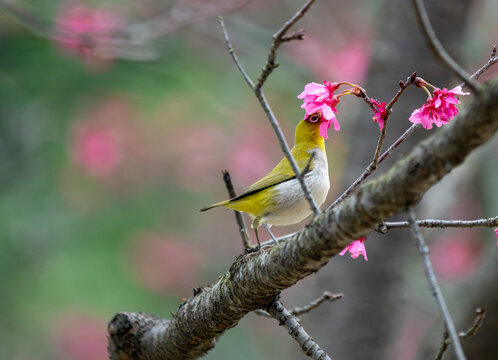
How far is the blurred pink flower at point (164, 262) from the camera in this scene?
8094 millimetres

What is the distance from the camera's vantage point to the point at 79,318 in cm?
773

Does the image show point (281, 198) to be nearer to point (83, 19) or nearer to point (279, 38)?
point (279, 38)

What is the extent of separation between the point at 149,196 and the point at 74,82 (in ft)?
6.29

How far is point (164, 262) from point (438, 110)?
6672mm

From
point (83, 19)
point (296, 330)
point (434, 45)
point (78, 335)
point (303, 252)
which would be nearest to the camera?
point (434, 45)

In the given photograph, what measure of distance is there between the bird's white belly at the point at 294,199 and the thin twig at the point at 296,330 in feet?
3.05

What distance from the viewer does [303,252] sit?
5.79ft

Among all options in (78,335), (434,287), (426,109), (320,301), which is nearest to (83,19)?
(78,335)

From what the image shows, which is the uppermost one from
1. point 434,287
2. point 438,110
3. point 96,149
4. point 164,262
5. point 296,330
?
point 96,149

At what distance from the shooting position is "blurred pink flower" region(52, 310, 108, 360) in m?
7.74

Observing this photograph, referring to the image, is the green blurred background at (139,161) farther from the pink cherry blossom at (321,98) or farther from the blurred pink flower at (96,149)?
the pink cherry blossom at (321,98)

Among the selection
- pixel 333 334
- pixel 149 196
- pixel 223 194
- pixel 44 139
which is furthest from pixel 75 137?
pixel 333 334

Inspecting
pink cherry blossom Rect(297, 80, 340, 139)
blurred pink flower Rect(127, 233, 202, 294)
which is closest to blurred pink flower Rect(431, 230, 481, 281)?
blurred pink flower Rect(127, 233, 202, 294)

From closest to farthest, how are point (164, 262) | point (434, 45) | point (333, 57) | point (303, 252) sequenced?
point (434, 45), point (303, 252), point (333, 57), point (164, 262)
